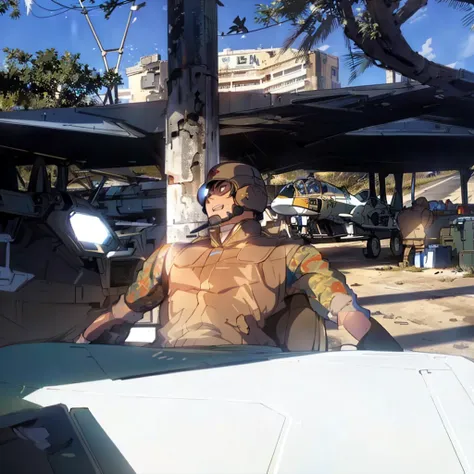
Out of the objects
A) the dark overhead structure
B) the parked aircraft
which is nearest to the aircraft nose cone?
the parked aircraft

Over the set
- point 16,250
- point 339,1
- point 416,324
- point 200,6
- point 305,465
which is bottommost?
point 416,324

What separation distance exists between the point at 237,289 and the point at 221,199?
443 millimetres

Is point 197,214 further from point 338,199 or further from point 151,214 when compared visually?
point 338,199

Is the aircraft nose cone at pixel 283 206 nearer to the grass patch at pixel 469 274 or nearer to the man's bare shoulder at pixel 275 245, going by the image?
the grass patch at pixel 469 274

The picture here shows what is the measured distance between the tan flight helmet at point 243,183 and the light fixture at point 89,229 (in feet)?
8.54

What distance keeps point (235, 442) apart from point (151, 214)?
12.1 metres

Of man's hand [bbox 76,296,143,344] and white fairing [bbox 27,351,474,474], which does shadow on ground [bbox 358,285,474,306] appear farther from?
white fairing [bbox 27,351,474,474]

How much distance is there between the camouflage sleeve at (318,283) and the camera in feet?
6.01

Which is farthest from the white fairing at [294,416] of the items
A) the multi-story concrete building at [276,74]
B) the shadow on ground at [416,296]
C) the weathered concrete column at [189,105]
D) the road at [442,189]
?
the road at [442,189]

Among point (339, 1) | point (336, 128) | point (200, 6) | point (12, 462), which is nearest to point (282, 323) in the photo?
point (12, 462)

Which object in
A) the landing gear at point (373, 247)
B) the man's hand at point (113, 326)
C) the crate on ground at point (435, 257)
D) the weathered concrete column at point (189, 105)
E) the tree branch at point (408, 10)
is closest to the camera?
the man's hand at point (113, 326)

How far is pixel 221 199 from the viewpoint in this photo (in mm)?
2197

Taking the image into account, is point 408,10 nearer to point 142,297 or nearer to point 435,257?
point 142,297

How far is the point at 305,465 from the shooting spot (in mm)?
1045
